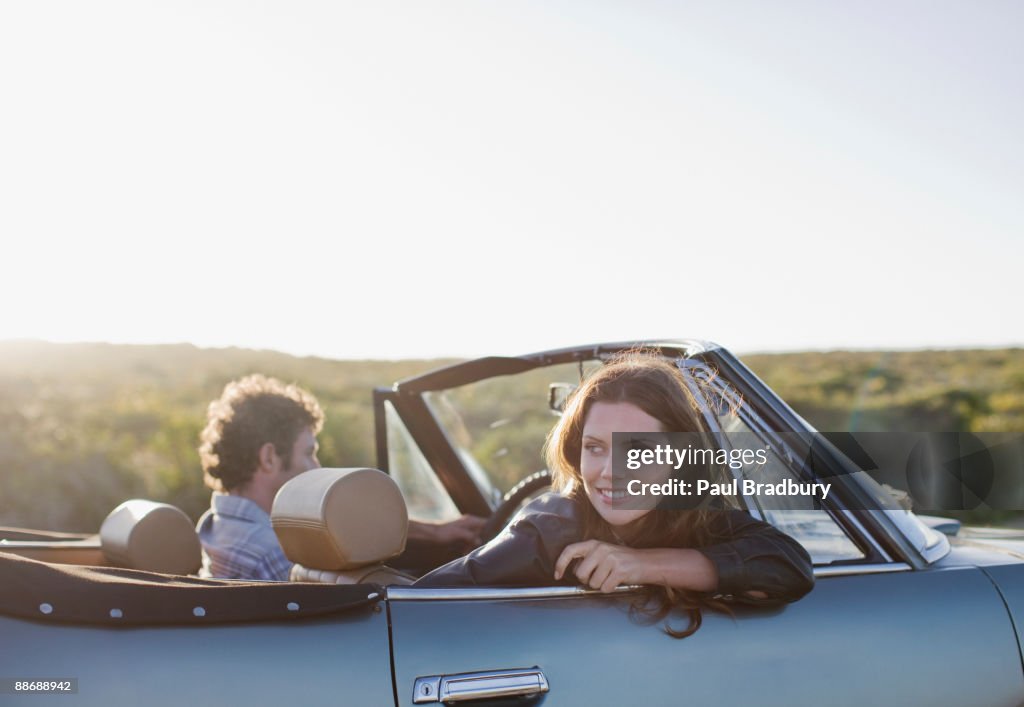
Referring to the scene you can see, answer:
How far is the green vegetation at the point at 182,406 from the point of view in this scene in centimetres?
1315

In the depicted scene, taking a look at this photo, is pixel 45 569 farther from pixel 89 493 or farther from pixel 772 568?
pixel 89 493

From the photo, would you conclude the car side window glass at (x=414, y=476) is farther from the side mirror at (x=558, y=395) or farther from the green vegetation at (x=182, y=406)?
the side mirror at (x=558, y=395)

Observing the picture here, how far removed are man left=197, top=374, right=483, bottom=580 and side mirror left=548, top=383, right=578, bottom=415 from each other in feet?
3.24

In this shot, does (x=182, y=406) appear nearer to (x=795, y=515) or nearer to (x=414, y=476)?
(x=414, y=476)

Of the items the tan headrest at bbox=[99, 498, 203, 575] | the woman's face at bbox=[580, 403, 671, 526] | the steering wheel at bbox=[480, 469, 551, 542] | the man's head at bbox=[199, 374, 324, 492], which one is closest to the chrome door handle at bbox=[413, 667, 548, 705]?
the woman's face at bbox=[580, 403, 671, 526]

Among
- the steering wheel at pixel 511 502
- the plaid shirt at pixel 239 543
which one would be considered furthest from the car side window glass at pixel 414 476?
the plaid shirt at pixel 239 543

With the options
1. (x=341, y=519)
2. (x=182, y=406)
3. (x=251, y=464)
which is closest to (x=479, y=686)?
(x=341, y=519)

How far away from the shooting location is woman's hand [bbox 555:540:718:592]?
77.3 inches

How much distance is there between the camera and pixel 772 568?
2045 millimetres

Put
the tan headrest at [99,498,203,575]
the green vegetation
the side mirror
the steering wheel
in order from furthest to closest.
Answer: the green vegetation
the steering wheel
the side mirror
the tan headrest at [99,498,203,575]

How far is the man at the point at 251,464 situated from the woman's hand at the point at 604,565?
53.7 inches

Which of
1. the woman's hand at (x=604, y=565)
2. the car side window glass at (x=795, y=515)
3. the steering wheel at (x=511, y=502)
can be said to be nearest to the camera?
the woman's hand at (x=604, y=565)

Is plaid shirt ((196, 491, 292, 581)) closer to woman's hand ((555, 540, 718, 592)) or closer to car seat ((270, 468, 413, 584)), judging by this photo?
car seat ((270, 468, 413, 584))

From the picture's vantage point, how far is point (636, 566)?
197 cm
